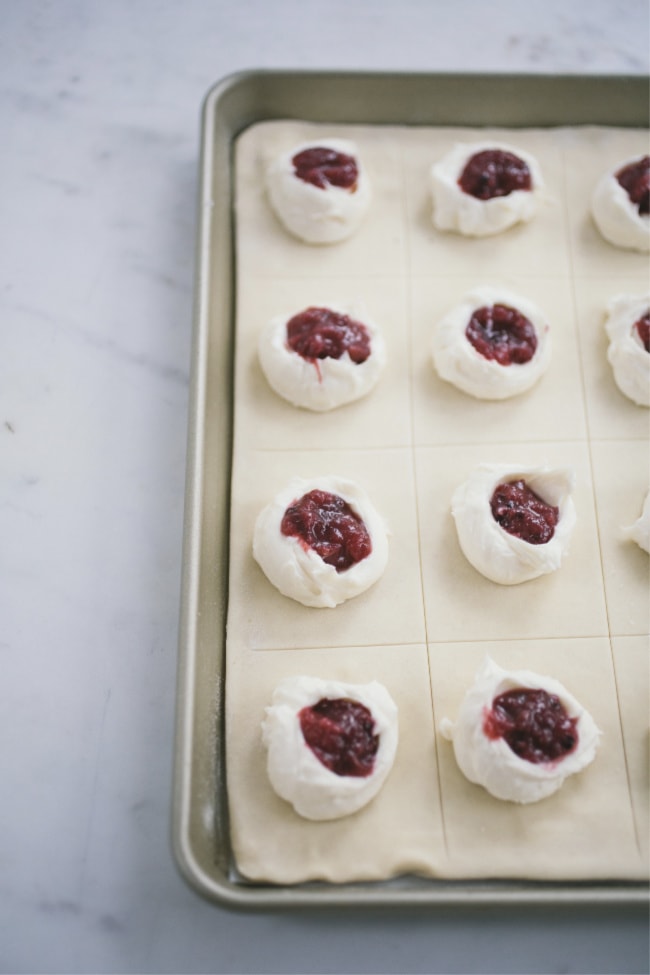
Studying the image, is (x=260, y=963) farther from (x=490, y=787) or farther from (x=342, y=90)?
(x=342, y=90)

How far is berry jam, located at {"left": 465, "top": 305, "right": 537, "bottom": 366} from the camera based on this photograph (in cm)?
252

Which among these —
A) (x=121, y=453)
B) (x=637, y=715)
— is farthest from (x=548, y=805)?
(x=121, y=453)

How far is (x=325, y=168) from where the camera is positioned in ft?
8.99

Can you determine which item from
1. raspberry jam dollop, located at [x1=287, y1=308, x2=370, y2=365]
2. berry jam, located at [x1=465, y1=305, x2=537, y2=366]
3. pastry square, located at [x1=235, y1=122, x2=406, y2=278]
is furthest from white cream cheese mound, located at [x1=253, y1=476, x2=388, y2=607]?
pastry square, located at [x1=235, y1=122, x2=406, y2=278]

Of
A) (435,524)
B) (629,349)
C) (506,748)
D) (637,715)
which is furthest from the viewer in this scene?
(629,349)

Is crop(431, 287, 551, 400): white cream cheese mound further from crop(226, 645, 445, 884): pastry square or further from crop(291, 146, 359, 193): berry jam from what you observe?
crop(226, 645, 445, 884): pastry square

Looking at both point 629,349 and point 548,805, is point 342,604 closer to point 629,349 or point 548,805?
point 548,805

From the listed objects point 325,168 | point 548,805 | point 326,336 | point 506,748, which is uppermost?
point 325,168

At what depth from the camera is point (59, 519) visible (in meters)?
2.53

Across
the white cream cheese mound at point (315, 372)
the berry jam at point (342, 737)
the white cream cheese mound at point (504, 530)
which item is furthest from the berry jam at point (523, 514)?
the berry jam at point (342, 737)

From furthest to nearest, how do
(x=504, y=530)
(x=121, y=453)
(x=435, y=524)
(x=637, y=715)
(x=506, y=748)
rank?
(x=121, y=453) → (x=435, y=524) → (x=504, y=530) → (x=637, y=715) → (x=506, y=748)

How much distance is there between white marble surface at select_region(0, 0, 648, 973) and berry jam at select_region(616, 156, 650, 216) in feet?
2.25

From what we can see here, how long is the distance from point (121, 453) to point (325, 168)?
3.58ft

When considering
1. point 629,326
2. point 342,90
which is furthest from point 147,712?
point 342,90
